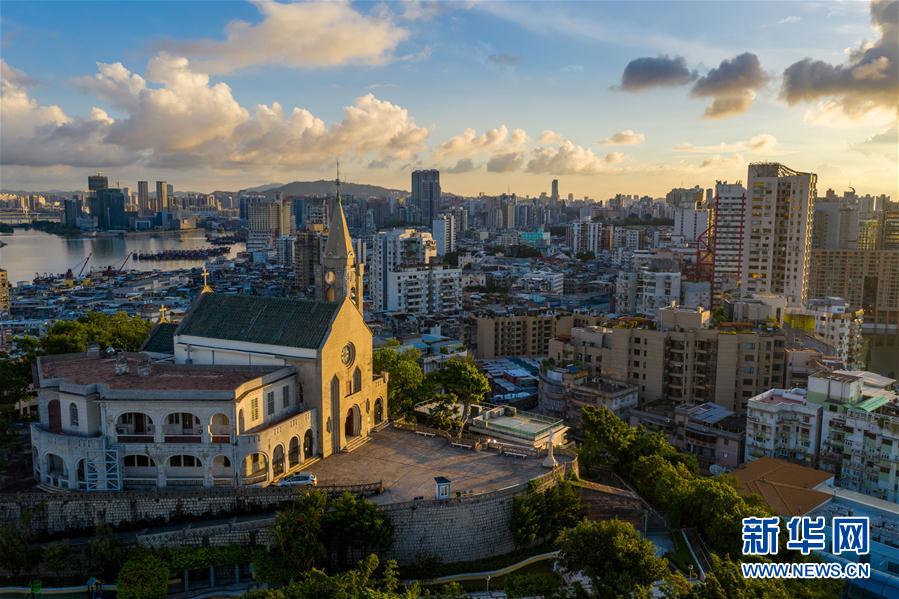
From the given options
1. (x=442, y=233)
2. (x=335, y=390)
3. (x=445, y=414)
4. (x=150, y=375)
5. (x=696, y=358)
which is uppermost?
(x=442, y=233)

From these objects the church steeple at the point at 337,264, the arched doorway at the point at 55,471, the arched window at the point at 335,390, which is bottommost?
the arched doorway at the point at 55,471

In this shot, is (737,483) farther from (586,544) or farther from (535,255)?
(535,255)

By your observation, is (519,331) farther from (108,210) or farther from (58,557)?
(108,210)

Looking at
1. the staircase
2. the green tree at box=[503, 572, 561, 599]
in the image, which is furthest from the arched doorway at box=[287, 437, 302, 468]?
the green tree at box=[503, 572, 561, 599]

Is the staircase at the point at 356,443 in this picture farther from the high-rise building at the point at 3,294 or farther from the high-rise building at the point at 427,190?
the high-rise building at the point at 427,190

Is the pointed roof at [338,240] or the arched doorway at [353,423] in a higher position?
the pointed roof at [338,240]

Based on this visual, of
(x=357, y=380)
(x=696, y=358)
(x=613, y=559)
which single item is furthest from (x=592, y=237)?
(x=613, y=559)

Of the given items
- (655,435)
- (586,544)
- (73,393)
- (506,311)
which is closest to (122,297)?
(506,311)

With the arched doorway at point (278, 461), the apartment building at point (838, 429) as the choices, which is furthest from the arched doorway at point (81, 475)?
the apartment building at point (838, 429)
